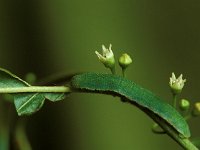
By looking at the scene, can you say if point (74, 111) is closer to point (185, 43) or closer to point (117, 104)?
point (117, 104)

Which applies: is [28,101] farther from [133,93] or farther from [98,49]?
→ [98,49]

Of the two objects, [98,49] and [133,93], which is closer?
[133,93]

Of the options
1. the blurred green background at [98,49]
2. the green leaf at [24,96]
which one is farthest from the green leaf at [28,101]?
the blurred green background at [98,49]

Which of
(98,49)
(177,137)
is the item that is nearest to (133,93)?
(177,137)

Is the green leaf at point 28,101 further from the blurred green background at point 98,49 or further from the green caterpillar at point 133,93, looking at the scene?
the blurred green background at point 98,49

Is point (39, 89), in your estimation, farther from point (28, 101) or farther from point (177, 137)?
point (177, 137)

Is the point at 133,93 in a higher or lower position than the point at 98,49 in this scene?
lower
